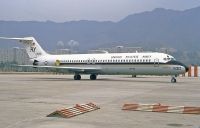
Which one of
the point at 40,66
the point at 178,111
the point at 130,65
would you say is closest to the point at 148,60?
the point at 130,65

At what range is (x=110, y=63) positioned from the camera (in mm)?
46250

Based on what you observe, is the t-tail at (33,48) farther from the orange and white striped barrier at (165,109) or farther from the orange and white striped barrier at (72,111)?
the orange and white striped barrier at (165,109)

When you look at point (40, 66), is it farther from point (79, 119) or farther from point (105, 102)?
point (79, 119)

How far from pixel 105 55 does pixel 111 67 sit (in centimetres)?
228

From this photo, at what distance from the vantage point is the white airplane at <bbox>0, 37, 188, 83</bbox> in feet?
138

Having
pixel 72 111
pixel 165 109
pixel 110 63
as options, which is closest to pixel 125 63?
pixel 110 63

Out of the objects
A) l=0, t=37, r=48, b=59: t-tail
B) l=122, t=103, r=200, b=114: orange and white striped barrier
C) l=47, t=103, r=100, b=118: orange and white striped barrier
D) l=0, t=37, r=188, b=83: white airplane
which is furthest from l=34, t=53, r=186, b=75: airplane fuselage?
l=47, t=103, r=100, b=118: orange and white striped barrier

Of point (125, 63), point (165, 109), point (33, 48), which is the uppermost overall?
point (33, 48)

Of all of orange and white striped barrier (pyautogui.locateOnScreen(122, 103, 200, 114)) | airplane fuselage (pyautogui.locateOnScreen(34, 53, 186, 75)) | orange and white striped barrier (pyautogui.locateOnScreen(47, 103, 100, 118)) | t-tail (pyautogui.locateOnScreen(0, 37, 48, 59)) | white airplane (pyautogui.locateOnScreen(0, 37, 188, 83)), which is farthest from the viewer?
t-tail (pyautogui.locateOnScreen(0, 37, 48, 59))

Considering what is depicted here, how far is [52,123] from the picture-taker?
13508 millimetres

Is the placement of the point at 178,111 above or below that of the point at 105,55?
below

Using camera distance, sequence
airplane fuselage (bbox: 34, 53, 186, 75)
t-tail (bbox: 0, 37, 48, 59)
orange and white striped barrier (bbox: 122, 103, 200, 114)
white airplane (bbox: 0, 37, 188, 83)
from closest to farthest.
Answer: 1. orange and white striped barrier (bbox: 122, 103, 200, 114)
2. airplane fuselage (bbox: 34, 53, 186, 75)
3. white airplane (bbox: 0, 37, 188, 83)
4. t-tail (bbox: 0, 37, 48, 59)

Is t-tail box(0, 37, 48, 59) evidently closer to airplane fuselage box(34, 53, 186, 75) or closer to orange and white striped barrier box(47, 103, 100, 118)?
airplane fuselage box(34, 53, 186, 75)

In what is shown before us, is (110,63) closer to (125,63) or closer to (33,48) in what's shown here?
(125,63)
